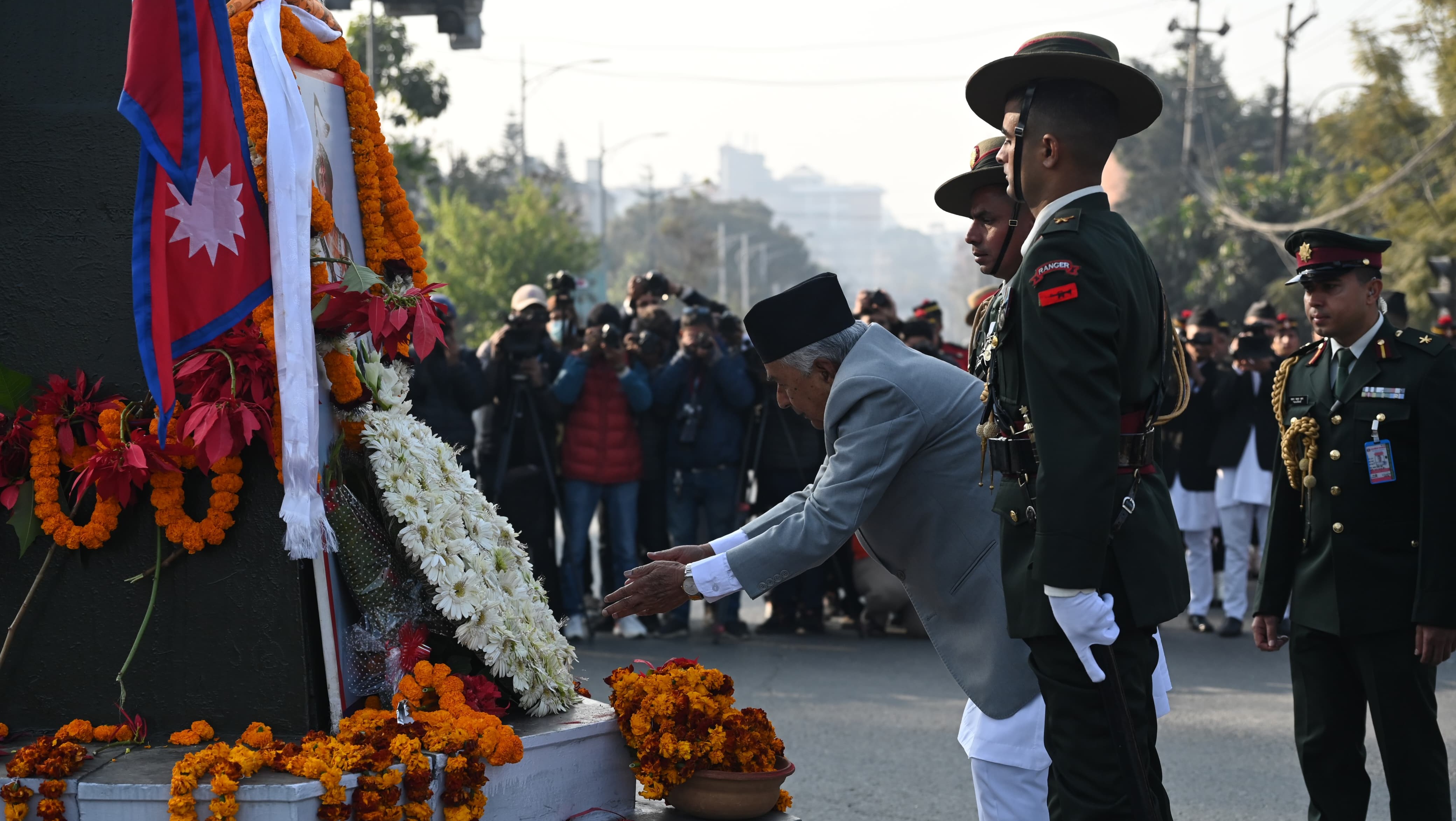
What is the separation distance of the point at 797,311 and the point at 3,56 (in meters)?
2.50

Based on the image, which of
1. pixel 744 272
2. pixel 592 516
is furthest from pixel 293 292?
pixel 744 272

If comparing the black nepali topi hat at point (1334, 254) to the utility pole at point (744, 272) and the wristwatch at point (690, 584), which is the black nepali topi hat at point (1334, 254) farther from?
the utility pole at point (744, 272)

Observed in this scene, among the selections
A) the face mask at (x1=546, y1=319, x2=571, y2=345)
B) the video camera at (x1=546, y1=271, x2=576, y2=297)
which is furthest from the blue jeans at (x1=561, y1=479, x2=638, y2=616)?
the video camera at (x1=546, y1=271, x2=576, y2=297)

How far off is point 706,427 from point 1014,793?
5586 millimetres

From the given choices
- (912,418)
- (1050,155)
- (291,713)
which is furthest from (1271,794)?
(291,713)

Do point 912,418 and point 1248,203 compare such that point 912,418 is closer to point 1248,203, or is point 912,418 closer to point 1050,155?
point 1050,155

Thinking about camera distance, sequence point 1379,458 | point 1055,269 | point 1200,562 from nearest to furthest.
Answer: point 1055,269
point 1379,458
point 1200,562

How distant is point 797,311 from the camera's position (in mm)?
3604

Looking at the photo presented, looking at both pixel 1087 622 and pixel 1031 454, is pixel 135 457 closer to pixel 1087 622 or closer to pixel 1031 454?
pixel 1031 454

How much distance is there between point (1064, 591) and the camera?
2650 millimetres

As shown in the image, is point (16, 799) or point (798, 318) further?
point (798, 318)

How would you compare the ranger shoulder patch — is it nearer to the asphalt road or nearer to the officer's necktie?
the officer's necktie

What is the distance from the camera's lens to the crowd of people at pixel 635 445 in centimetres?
851

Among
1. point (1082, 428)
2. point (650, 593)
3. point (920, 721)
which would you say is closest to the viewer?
point (1082, 428)
